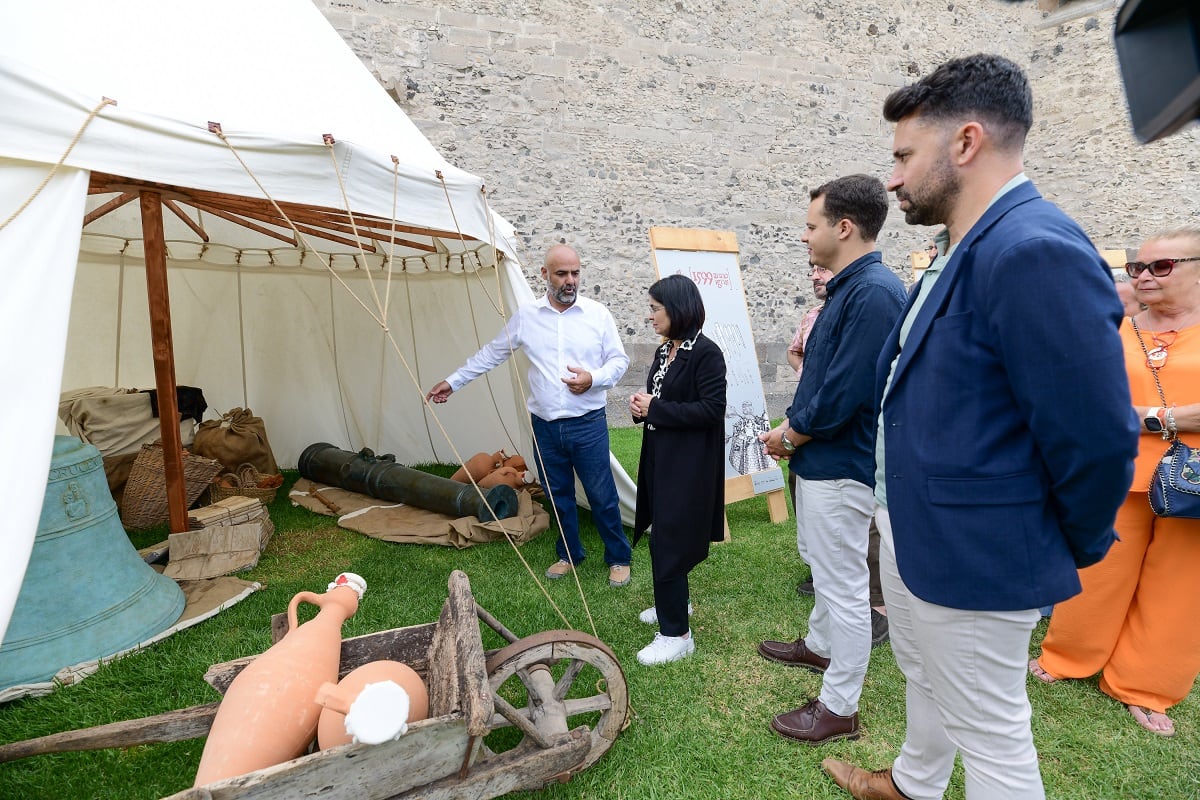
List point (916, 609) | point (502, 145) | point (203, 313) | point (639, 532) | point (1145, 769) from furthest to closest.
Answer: point (502, 145)
point (203, 313)
point (639, 532)
point (1145, 769)
point (916, 609)

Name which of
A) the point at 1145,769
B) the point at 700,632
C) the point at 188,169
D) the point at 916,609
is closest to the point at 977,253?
→ the point at 916,609

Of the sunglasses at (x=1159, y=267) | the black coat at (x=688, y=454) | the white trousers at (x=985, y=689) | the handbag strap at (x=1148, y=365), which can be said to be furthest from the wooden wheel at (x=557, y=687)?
the sunglasses at (x=1159, y=267)

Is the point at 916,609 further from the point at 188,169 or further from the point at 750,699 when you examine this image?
the point at 188,169

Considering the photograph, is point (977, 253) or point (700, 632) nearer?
point (977, 253)

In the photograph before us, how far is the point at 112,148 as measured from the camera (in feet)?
6.77

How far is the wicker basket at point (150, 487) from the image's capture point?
433cm

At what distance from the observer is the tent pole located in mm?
3312

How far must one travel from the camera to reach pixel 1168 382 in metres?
2.24

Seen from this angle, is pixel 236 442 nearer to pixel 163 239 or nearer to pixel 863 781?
pixel 163 239

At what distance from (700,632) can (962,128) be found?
245cm

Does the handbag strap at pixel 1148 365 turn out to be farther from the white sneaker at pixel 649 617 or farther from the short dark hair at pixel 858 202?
the white sneaker at pixel 649 617

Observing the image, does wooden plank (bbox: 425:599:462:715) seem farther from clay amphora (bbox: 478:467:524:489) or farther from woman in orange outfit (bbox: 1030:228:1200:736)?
clay amphora (bbox: 478:467:524:489)

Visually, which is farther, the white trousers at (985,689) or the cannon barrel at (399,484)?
the cannon barrel at (399,484)

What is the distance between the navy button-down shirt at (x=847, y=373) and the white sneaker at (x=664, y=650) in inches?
40.9
